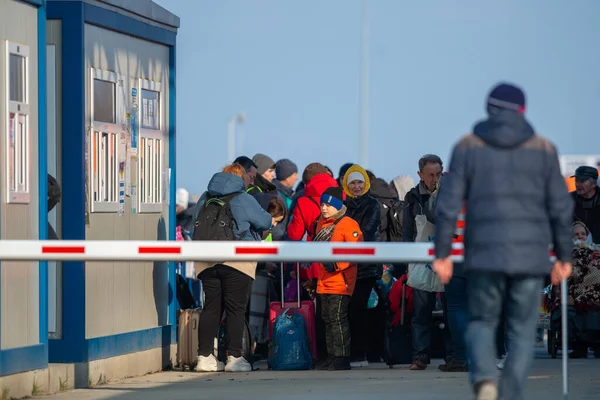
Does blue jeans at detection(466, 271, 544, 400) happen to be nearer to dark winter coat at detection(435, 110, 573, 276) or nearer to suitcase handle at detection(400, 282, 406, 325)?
dark winter coat at detection(435, 110, 573, 276)

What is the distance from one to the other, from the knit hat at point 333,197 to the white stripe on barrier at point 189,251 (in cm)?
390

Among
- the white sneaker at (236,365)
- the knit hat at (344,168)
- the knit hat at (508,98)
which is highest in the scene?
the knit hat at (508,98)

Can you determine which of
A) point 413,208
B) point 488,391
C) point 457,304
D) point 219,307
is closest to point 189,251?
point 488,391

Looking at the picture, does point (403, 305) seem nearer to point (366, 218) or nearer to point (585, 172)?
point (366, 218)

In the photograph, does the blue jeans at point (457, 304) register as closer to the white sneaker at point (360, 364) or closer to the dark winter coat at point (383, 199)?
the white sneaker at point (360, 364)

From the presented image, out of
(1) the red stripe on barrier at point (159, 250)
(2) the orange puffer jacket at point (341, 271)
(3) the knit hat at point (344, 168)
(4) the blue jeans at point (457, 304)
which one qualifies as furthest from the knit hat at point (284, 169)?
(1) the red stripe on barrier at point (159, 250)

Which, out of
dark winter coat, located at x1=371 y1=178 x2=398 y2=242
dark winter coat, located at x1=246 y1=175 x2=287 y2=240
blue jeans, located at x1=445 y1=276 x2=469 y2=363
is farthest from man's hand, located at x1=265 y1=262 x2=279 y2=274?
blue jeans, located at x1=445 y1=276 x2=469 y2=363

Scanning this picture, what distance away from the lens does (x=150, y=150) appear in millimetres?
13555

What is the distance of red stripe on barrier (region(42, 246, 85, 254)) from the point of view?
30.9 ft

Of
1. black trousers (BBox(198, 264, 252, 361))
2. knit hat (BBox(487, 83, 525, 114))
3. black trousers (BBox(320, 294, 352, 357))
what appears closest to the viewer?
knit hat (BBox(487, 83, 525, 114))

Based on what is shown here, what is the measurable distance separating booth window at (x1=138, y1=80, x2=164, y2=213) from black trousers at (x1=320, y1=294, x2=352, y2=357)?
1726 mm

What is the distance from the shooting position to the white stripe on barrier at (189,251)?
9.39 metres

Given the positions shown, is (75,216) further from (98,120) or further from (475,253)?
(475,253)

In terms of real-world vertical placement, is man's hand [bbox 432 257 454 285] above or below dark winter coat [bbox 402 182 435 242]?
below
